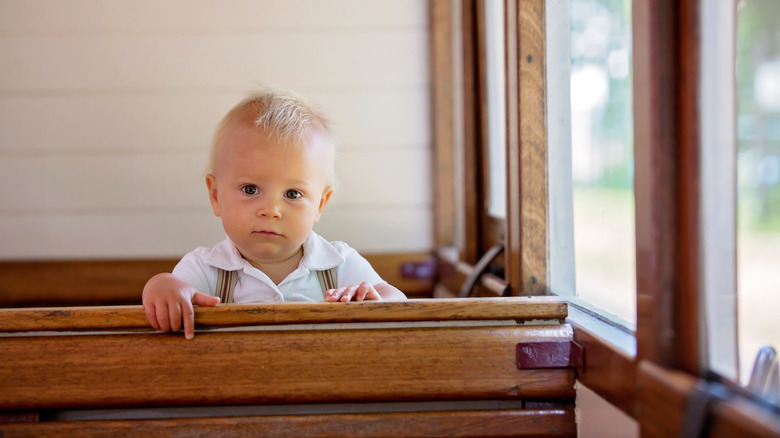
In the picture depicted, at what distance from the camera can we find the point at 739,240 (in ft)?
2.28

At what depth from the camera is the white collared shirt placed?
124 cm

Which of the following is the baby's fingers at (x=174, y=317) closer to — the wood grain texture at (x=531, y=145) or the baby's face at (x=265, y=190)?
the baby's face at (x=265, y=190)

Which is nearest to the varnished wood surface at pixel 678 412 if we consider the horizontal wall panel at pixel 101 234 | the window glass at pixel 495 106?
the window glass at pixel 495 106

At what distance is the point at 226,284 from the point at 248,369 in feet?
1.05

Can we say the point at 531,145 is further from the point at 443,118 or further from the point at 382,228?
the point at 382,228

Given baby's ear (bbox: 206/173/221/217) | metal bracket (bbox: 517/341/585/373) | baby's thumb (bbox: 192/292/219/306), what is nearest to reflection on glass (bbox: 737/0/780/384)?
metal bracket (bbox: 517/341/585/373)

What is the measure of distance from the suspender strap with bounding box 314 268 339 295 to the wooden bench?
0.29m

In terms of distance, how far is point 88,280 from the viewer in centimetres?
241

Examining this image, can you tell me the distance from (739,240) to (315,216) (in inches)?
29.1

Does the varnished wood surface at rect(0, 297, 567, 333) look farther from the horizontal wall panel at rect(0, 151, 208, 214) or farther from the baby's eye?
the horizontal wall panel at rect(0, 151, 208, 214)

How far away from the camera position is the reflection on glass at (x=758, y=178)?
63 centimetres

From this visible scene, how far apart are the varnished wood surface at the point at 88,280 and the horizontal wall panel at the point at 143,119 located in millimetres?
379

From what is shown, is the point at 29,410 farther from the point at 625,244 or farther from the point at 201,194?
the point at 201,194

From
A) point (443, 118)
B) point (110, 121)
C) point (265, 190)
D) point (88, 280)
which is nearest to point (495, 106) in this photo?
point (443, 118)
